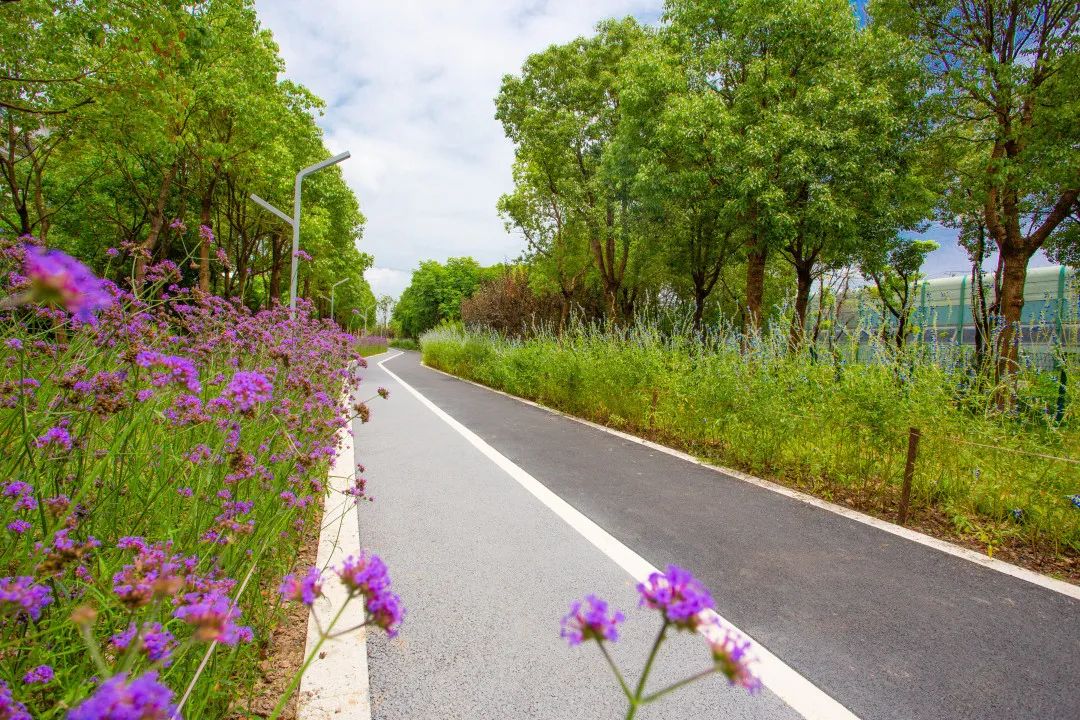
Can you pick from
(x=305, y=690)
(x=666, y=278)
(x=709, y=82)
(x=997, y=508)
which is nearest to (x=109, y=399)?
(x=305, y=690)

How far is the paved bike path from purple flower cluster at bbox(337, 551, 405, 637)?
57.8 inches

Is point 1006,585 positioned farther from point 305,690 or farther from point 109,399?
point 109,399

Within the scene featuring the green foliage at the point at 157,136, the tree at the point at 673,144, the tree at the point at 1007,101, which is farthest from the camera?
the tree at the point at 673,144

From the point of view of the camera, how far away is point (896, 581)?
3254mm

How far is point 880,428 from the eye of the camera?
4855 mm

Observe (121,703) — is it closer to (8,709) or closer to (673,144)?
(8,709)

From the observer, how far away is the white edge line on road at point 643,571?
211cm

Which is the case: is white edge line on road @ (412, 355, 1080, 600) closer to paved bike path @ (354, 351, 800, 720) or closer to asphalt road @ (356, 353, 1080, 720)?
asphalt road @ (356, 353, 1080, 720)

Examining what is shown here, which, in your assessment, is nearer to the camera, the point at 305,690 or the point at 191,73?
the point at 305,690

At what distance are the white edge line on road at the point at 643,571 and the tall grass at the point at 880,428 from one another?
2.48 m

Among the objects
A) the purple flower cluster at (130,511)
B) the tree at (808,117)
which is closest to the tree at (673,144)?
the tree at (808,117)

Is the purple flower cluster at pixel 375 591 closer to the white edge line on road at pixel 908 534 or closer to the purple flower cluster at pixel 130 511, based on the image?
the purple flower cluster at pixel 130 511

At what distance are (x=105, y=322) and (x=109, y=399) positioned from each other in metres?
1.08

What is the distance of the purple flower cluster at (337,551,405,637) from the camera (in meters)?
0.88
